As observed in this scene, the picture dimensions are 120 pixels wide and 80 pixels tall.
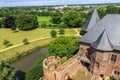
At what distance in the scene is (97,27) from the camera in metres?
30.8

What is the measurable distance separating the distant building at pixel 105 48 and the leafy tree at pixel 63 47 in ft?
36.1

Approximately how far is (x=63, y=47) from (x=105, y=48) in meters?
18.3

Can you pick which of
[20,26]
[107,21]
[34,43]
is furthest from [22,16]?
[107,21]

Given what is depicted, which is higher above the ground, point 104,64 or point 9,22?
point 104,64

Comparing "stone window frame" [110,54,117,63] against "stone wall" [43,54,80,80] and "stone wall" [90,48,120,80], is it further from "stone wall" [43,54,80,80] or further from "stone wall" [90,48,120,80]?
"stone wall" [43,54,80,80]

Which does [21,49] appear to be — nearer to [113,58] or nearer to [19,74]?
[19,74]

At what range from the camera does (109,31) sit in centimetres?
2859

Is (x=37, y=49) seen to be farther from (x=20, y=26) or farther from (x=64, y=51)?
(x=20, y=26)

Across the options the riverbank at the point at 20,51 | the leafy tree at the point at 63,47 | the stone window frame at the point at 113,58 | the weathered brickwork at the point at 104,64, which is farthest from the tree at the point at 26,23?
the stone window frame at the point at 113,58

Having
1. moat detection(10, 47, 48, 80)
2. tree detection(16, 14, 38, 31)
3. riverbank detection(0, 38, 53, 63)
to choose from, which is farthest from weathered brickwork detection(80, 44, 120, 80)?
tree detection(16, 14, 38, 31)

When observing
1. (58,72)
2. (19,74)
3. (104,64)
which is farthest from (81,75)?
(19,74)

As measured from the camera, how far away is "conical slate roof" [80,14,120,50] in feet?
91.1

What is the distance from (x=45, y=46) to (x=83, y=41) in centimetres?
3536

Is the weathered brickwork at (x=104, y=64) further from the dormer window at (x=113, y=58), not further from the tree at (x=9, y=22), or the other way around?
the tree at (x=9, y=22)
